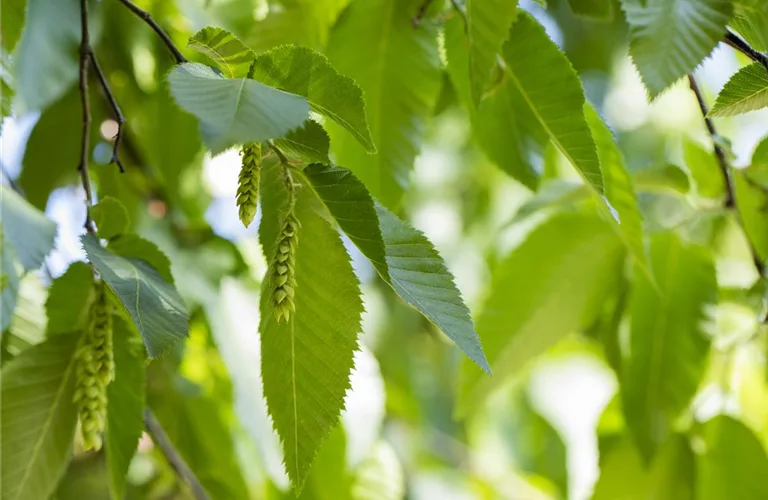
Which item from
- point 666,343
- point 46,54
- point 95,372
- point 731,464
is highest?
A: point 46,54

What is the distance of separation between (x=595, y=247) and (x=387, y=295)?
895 millimetres

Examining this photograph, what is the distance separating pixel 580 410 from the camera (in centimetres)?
128

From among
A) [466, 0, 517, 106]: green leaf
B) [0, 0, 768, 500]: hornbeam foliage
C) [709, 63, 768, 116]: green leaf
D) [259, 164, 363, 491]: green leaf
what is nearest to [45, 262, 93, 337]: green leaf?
[0, 0, 768, 500]: hornbeam foliage

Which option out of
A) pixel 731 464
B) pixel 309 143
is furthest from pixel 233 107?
pixel 731 464

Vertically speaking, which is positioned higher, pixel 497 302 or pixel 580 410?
pixel 497 302

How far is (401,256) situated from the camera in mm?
390

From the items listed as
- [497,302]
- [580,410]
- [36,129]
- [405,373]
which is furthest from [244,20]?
[405,373]

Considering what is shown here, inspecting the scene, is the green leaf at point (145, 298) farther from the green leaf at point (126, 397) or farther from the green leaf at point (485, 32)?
the green leaf at point (485, 32)

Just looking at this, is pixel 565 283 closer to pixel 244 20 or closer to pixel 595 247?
pixel 595 247

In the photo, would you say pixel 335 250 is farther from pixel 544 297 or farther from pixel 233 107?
pixel 544 297

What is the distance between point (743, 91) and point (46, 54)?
19.7 inches

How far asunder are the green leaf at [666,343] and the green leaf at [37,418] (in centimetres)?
46

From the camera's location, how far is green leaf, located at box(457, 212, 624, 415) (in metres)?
0.72

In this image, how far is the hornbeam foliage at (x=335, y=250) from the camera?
38 cm
